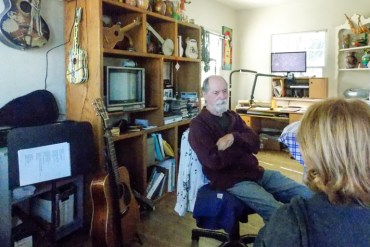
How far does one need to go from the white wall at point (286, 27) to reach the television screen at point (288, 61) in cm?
37

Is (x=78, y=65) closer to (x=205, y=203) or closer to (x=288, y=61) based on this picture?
(x=205, y=203)

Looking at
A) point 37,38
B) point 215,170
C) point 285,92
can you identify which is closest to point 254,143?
point 215,170

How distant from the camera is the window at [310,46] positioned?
4746 mm

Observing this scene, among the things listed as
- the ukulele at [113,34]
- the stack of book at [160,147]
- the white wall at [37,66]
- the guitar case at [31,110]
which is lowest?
the stack of book at [160,147]

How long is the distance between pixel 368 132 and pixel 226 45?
15.0 feet

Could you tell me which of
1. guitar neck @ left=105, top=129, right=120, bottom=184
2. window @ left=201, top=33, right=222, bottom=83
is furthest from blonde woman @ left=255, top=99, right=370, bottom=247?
window @ left=201, top=33, right=222, bottom=83

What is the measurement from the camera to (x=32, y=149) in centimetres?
178

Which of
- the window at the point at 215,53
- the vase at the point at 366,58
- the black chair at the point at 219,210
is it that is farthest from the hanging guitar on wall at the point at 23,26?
the vase at the point at 366,58

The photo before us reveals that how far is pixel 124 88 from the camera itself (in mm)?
2650

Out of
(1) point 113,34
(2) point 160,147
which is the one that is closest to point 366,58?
(2) point 160,147

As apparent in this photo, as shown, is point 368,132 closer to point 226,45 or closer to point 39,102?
point 39,102

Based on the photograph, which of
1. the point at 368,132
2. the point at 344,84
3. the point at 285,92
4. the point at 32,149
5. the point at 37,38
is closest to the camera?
the point at 368,132

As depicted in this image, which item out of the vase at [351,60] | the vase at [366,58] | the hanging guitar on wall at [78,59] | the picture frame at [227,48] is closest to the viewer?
the hanging guitar on wall at [78,59]

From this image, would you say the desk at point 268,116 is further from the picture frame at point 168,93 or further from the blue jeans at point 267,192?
the blue jeans at point 267,192
